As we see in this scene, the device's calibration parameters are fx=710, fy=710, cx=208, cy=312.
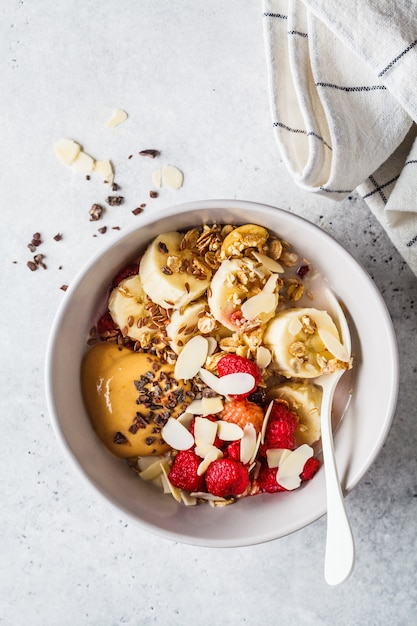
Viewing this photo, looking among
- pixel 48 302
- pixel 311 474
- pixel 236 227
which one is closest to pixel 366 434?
pixel 311 474

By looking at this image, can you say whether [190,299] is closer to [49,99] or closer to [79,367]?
[79,367]

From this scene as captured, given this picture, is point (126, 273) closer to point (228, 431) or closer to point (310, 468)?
point (228, 431)

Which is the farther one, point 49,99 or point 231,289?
point 49,99

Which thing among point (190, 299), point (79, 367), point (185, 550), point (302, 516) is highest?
point (190, 299)

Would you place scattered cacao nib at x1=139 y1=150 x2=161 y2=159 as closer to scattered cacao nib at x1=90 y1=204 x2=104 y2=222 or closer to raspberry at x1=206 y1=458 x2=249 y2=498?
scattered cacao nib at x1=90 y1=204 x2=104 y2=222

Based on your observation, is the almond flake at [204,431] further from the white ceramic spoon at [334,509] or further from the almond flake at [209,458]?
the white ceramic spoon at [334,509]

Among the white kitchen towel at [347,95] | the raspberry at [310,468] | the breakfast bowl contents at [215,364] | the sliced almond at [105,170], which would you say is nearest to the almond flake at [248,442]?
the breakfast bowl contents at [215,364]

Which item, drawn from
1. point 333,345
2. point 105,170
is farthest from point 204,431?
point 105,170
